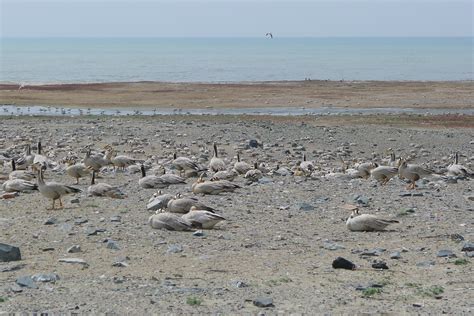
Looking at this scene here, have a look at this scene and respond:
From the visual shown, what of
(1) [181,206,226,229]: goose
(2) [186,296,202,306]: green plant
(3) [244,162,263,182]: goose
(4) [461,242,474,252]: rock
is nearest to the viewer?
(2) [186,296,202,306]: green plant

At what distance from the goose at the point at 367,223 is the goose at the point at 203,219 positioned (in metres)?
1.85

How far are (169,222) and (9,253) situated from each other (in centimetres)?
262

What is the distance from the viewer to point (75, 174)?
17.5 m

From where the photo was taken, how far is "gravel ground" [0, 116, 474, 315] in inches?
327

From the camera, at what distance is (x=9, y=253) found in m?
10.1

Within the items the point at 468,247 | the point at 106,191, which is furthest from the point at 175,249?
the point at 106,191

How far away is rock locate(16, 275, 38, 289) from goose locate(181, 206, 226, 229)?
355 cm

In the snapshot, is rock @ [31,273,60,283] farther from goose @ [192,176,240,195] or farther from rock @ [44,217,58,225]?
goose @ [192,176,240,195]

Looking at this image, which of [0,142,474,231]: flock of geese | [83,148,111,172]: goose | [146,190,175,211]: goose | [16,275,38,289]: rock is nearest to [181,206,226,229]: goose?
[0,142,474,231]: flock of geese

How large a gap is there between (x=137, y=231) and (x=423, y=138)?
57.3 ft

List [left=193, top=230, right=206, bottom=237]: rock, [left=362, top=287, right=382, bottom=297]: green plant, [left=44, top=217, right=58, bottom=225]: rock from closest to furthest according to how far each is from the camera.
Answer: [left=362, top=287, right=382, bottom=297]: green plant
[left=193, top=230, right=206, bottom=237]: rock
[left=44, top=217, right=58, bottom=225]: rock

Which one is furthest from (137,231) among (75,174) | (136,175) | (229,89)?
(229,89)

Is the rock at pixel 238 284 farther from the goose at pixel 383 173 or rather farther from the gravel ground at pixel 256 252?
the goose at pixel 383 173

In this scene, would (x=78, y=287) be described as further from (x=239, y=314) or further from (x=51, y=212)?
(x=51, y=212)
